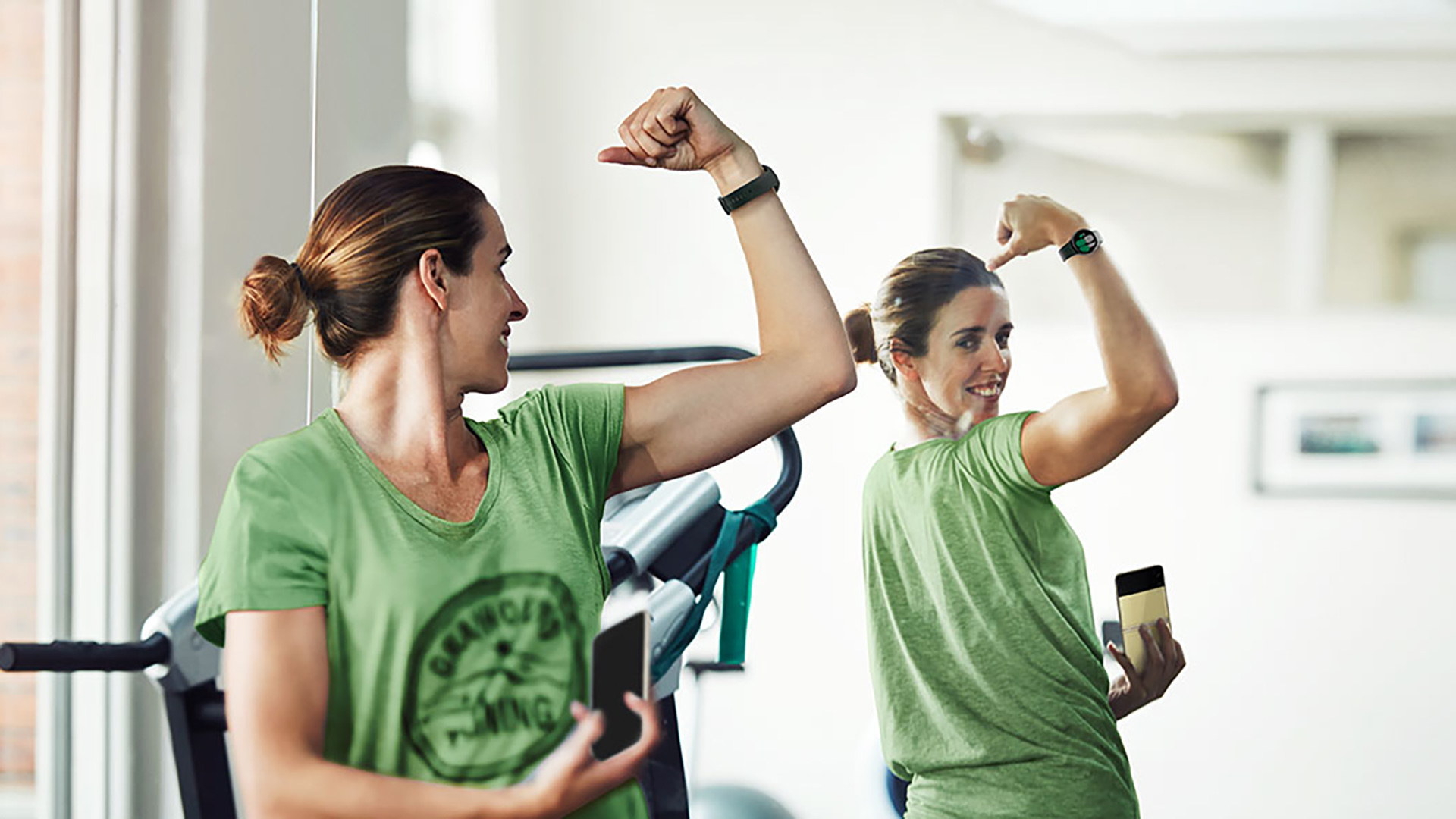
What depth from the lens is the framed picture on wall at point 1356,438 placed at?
1600 millimetres

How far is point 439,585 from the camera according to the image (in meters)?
1.15

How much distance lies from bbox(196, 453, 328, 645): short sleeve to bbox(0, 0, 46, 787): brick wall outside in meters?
0.98

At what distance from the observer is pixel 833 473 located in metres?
1.71

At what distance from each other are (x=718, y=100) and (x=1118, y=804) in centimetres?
103

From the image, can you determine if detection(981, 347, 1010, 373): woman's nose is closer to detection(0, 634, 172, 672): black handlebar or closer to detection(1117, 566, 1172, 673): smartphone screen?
detection(1117, 566, 1172, 673): smartphone screen

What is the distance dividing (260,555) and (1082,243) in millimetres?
1058

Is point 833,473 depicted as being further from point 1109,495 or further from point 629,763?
point 629,763

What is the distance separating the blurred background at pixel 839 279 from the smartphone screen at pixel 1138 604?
20 mm

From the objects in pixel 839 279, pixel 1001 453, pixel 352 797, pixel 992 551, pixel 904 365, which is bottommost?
pixel 352 797

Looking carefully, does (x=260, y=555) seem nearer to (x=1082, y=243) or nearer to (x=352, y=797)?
(x=352, y=797)

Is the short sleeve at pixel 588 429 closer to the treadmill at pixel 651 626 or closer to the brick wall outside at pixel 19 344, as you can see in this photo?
the treadmill at pixel 651 626

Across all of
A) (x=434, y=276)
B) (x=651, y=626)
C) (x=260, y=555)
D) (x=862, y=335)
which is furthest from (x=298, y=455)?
(x=862, y=335)

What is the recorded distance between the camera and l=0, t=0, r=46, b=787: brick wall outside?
6.23ft

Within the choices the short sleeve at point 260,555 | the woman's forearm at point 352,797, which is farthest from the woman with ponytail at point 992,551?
the short sleeve at point 260,555
